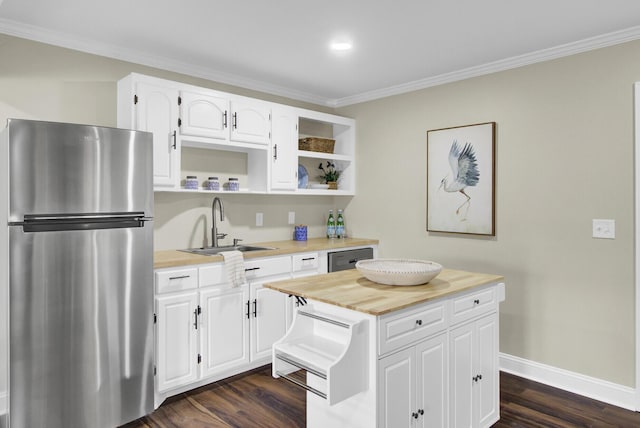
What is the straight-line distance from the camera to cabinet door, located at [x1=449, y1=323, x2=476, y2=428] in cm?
220

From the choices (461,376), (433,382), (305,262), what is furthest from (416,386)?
(305,262)

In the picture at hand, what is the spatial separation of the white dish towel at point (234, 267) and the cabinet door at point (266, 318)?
0.20 meters

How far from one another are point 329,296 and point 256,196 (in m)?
2.18

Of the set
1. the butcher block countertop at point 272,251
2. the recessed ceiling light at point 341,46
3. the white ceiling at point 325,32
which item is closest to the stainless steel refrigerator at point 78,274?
the butcher block countertop at point 272,251

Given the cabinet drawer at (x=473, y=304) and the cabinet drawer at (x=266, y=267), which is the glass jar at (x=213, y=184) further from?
the cabinet drawer at (x=473, y=304)

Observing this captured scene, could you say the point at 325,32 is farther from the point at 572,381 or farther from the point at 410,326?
the point at 572,381

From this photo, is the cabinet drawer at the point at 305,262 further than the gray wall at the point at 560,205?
Yes

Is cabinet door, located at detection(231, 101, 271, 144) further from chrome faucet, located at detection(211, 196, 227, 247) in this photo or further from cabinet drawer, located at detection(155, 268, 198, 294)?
cabinet drawer, located at detection(155, 268, 198, 294)

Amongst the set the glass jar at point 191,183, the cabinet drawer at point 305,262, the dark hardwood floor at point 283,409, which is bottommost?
the dark hardwood floor at point 283,409

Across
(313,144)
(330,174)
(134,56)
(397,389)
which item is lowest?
(397,389)

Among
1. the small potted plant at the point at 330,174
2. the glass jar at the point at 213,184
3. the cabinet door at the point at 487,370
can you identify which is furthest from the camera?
the small potted plant at the point at 330,174

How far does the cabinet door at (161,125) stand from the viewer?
2.93 metres

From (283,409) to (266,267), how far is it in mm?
1059

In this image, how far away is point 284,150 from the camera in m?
3.85
